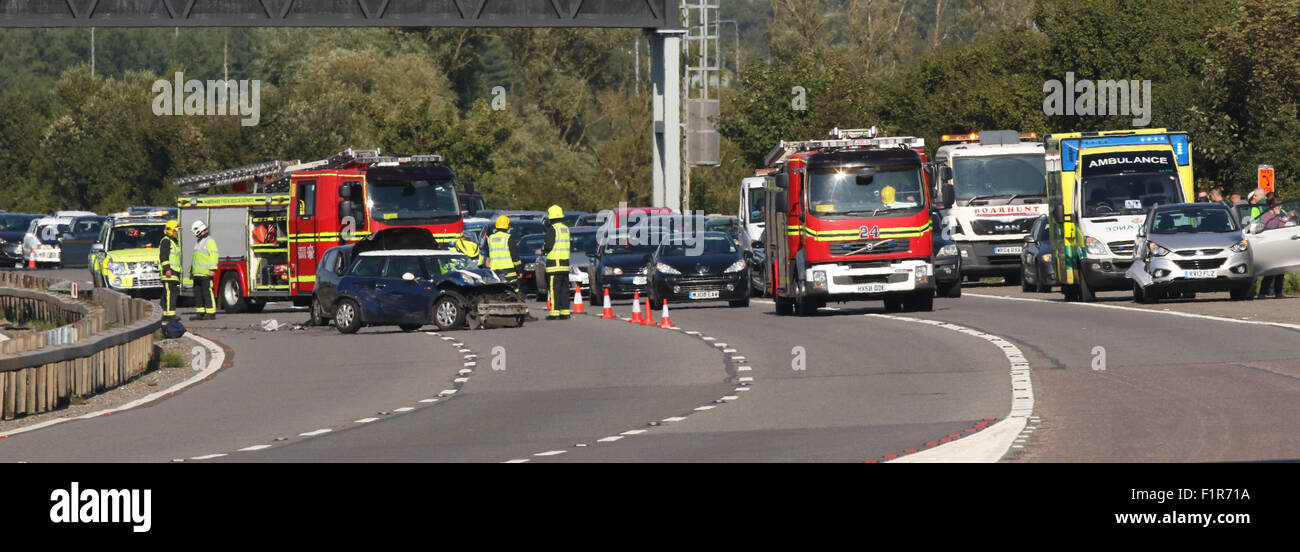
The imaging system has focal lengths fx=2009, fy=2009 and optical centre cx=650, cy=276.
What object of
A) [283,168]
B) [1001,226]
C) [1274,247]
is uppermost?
[283,168]

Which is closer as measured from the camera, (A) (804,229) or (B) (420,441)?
(B) (420,441)

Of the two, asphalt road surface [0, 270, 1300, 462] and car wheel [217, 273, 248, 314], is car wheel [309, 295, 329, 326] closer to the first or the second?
asphalt road surface [0, 270, 1300, 462]

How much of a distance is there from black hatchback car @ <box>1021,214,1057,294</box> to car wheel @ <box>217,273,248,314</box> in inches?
588

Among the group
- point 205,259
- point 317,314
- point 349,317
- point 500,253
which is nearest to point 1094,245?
point 500,253

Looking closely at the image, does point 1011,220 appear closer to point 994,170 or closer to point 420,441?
point 994,170

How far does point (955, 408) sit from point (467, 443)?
13.8ft

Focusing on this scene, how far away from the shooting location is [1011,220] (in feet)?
132

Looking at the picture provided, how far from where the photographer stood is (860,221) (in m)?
30.3

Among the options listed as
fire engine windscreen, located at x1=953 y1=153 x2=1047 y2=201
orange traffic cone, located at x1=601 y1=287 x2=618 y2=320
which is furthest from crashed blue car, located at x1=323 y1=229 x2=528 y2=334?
fire engine windscreen, located at x1=953 y1=153 x2=1047 y2=201

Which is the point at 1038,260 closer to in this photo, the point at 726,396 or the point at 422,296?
the point at 422,296

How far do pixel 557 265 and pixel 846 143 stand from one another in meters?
5.09

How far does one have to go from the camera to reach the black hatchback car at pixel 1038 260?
1452 inches
